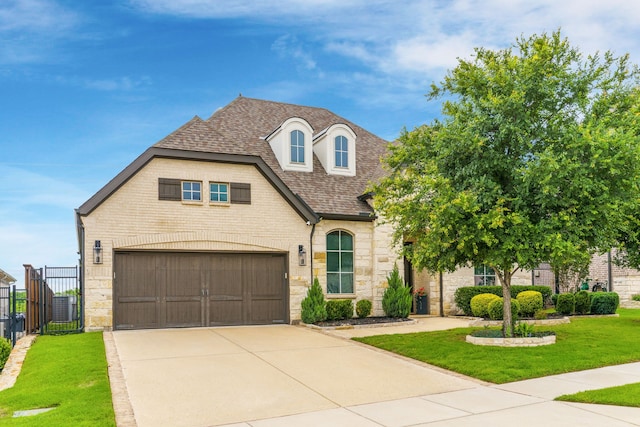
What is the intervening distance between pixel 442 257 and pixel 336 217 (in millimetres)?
6303

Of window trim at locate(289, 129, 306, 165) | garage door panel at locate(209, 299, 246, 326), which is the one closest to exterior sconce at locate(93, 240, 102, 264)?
garage door panel at locate(209, 299, 246, 326)

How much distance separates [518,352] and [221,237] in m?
9.50

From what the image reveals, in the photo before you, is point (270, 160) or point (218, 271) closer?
point (218, 271)

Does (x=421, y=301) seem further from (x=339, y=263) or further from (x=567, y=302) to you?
(x=567, y=302)

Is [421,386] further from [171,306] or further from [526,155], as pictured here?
[171,306]

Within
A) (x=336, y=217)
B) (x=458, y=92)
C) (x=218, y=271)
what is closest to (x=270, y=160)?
(x=336, y=217)

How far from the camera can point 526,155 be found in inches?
515

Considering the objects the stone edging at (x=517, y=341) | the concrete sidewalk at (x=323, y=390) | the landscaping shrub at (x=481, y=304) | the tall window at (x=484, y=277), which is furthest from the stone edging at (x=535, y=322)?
the concrete sidewalk at (x=323, y=390)

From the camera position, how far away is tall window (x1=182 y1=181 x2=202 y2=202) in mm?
17672

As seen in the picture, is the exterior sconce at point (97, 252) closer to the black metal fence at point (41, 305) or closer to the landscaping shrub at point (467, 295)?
the black metal fence at point (41, 305)

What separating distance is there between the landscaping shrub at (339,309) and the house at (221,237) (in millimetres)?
654

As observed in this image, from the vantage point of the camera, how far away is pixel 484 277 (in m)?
22.4

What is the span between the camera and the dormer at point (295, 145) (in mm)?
21031

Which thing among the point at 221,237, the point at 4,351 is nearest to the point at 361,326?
the point at 221,237
